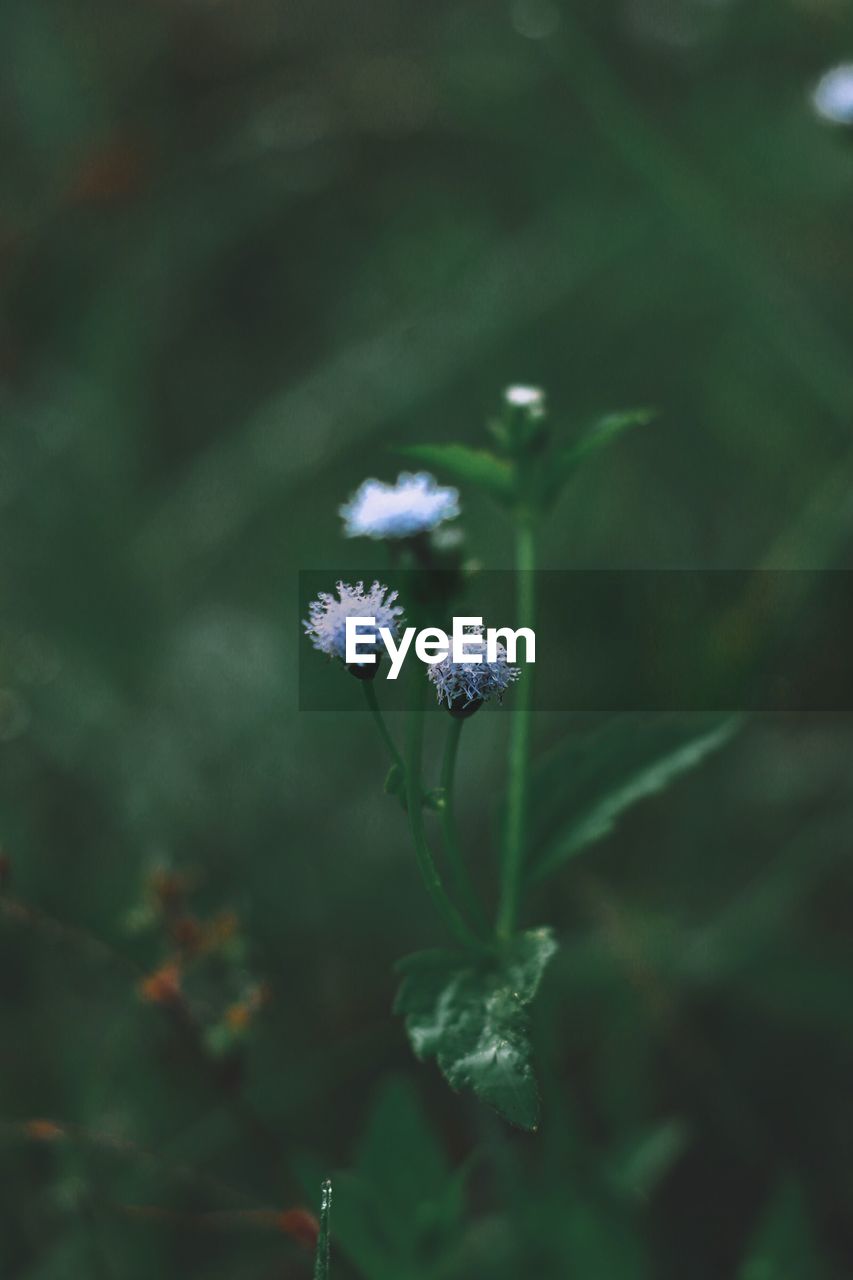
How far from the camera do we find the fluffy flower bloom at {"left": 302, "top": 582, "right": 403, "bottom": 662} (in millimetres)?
1325

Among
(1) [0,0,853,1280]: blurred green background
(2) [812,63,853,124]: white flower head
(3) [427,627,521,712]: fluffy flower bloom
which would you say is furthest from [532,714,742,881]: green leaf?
(2) [812,63,853,124]: white flower head

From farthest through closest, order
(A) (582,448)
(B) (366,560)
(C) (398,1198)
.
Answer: (B) (366,560), (C) (398,1198), (A) (582,448)

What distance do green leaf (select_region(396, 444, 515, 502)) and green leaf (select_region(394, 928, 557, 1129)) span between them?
0.55 meters

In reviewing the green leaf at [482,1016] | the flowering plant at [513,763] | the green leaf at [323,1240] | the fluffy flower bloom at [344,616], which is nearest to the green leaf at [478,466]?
the flowering plant at [513,763]

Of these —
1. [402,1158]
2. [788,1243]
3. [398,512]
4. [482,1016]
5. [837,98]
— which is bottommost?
[788,1243]

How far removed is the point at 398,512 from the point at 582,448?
26cm

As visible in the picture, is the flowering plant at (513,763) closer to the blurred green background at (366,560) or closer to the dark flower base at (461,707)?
the dark flower base at (461,707)

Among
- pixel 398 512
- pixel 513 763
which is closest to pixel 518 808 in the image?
pixel 513 763

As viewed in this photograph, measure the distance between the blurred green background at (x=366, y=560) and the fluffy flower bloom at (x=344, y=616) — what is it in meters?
0.48

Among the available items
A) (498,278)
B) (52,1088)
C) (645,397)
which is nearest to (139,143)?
(498,278)

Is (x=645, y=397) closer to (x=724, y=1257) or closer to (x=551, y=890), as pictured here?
(x=551, y=890)

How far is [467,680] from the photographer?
1.31 m

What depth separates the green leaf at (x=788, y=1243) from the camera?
1.78 m

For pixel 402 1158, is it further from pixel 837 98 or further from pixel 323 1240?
pixel 837 98
